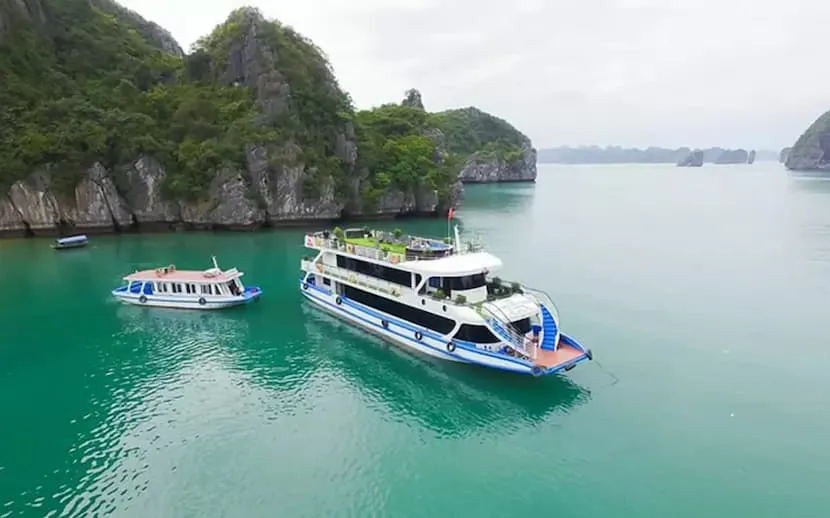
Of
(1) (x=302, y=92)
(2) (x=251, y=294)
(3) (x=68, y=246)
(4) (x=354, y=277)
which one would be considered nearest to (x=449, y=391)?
(4) (x=354, y=277)

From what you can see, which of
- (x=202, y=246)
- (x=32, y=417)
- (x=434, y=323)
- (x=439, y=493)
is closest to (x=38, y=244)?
(x=202, y=246)

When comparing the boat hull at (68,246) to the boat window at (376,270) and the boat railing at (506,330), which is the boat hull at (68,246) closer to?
the boat window at (376,270)

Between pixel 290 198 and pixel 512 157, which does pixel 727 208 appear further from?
pixel 512 157

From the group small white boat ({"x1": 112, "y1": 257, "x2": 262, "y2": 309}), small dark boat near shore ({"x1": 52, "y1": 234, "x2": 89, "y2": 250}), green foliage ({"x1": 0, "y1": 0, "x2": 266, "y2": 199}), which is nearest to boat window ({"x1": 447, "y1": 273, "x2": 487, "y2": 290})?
small white boat ({"x1": 112, "y1": 257, "x2": 262, "y2": 309})

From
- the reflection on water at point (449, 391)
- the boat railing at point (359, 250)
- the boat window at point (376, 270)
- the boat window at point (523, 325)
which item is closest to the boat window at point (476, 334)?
the boat window at point (523, 325)

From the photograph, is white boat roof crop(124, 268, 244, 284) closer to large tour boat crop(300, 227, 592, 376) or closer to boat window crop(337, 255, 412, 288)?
large tour boat crop(300, 227, 592, 376)

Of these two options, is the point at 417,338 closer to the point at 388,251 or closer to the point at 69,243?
the point at 388,251
